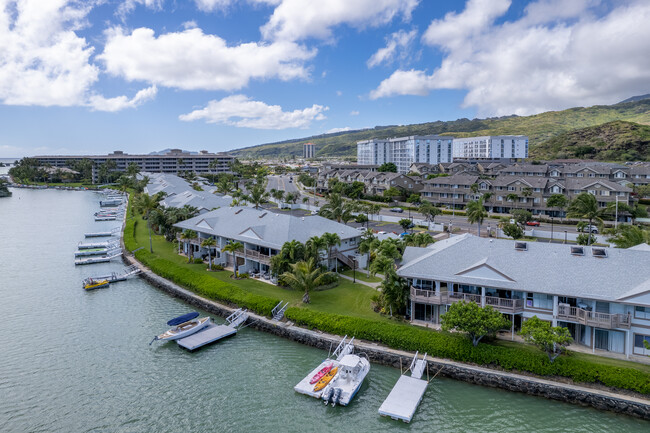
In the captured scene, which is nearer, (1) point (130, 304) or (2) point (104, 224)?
(1) point (130, 304)

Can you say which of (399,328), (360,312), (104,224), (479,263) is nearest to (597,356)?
(479,263)

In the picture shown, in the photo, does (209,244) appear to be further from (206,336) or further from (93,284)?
(206,336)

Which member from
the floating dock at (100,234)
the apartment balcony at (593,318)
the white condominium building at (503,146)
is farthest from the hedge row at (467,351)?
the white condominium building at (503,146)

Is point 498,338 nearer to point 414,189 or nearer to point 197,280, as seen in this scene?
point 197,280

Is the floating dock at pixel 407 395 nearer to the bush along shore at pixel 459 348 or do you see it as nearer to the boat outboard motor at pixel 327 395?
the bush along shore at pixel 459 348

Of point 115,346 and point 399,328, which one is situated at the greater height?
point 399,328

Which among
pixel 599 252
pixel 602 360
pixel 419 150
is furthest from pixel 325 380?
pixel 419 150

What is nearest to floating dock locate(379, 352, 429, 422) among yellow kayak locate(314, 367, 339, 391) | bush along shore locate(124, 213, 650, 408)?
bush along shore locate(124, 213, 650, 408)
